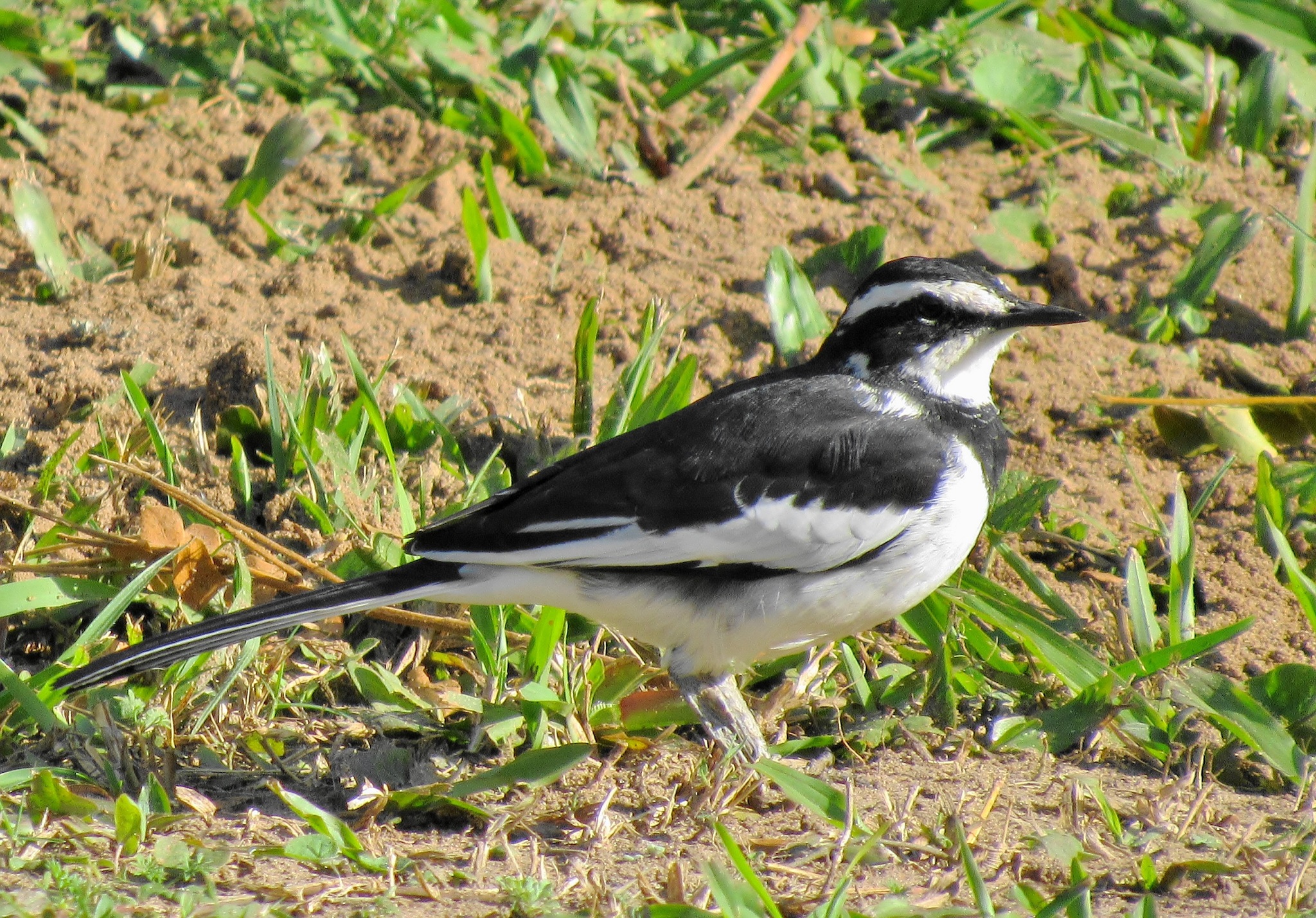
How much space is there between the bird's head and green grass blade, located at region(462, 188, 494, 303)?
1785mm

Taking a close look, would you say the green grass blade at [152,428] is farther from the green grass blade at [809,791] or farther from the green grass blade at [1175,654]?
the green grass blade at [1175,654]

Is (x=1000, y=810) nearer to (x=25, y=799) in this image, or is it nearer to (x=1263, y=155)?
(x=25, y=799)

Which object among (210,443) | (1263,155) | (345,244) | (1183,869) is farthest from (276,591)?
(1263,155)

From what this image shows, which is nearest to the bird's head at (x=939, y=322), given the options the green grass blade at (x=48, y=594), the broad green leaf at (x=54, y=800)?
the green grass blade at (x=48, y=594)

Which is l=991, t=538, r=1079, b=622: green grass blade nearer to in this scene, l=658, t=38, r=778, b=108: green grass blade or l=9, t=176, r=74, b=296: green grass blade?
l=658, t=38, r=778, b=108: green grass blade

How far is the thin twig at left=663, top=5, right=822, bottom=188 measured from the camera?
6.75 metres

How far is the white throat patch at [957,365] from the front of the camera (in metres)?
4.77

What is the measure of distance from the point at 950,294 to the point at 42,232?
361 centimetres

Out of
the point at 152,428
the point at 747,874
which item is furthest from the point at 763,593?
the point at 152,428

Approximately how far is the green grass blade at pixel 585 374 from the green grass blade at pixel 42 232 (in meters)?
2.09

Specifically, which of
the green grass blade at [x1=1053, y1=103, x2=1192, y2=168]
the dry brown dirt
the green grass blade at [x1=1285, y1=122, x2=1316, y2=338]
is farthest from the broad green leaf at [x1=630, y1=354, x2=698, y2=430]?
the green grass blade at [x1=1053, y1=103, x2=1192, y2=168]

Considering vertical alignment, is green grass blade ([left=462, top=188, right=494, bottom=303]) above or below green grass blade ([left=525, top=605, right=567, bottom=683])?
above

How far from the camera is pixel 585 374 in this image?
5.41m

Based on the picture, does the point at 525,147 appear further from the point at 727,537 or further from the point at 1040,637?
the point at 1040,637
